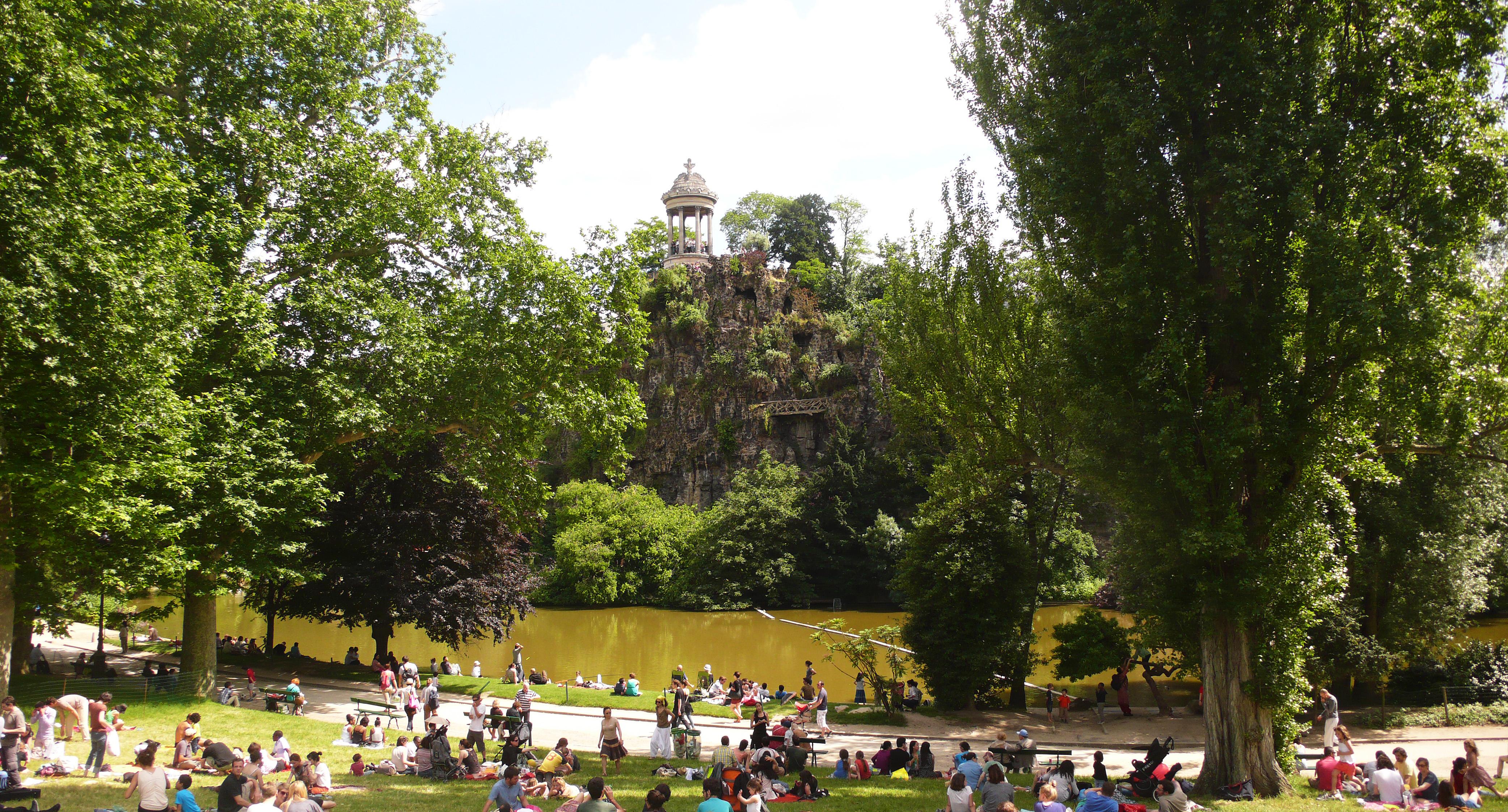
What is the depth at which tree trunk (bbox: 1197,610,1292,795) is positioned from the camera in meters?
13.1

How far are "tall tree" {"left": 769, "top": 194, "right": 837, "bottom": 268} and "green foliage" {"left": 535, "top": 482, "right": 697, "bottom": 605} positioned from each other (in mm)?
27910

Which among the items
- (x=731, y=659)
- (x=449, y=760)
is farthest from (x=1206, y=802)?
(x=731, y=659)

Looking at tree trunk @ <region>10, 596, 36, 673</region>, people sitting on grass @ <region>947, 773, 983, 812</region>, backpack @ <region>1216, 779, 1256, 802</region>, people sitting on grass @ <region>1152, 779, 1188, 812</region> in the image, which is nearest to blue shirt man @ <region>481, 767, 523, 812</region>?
people sitting on grass @ <region>947, 773, 983, 812</region>

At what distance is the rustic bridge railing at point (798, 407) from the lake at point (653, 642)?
14.4 metres

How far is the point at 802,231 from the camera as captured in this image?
243 ft

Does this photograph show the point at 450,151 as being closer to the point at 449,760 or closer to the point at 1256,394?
the point at 449,760

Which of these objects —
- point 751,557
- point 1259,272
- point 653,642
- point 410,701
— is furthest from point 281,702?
point 751,557

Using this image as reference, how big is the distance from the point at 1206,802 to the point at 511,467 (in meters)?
15.5

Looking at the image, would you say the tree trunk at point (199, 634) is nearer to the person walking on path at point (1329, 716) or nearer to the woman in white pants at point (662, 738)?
the woman in white pants at point (662, 738)

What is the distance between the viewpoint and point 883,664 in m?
31.7

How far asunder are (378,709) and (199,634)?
4.17 metres

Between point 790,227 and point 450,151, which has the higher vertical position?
point 790,227

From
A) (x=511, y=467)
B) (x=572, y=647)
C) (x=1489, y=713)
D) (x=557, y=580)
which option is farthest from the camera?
(x=557, y=580)

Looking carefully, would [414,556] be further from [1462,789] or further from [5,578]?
[1462,789]
